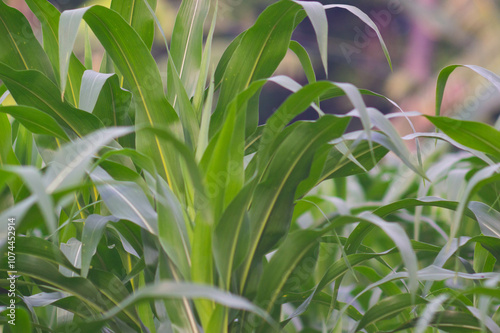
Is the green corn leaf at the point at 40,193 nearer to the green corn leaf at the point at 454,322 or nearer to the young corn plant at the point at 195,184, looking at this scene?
the young corn plant at the point at 195,184

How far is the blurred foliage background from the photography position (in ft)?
14.2

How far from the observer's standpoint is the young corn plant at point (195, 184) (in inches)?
14.1

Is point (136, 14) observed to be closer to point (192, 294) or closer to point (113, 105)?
point (113, 105)

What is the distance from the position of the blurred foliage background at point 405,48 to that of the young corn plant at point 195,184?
Result: 11.8ft

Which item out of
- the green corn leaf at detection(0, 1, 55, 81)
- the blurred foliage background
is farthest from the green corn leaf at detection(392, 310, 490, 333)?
the blurred foliage background

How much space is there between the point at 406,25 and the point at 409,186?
5.80m

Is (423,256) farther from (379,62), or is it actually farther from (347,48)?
(379,62)

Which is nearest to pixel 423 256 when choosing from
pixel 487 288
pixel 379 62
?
pixel 487 288

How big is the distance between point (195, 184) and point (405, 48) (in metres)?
6.25

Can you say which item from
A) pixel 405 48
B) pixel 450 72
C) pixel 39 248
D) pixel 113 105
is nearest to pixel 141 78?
pixel 113 105

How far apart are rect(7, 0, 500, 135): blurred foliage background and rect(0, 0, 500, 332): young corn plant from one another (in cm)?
358

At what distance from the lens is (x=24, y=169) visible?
252 millimetres

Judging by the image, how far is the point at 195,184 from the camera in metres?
0.31

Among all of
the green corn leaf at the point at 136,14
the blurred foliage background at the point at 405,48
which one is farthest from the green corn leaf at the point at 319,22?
the blurred foliage background at the point at 405,48
